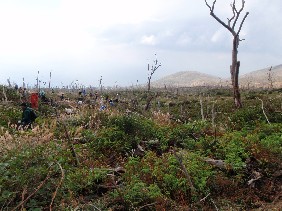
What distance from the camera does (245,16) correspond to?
66.0 feet

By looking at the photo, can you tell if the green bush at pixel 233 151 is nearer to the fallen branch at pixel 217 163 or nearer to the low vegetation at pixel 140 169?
the low vegetation at pixel 140 169

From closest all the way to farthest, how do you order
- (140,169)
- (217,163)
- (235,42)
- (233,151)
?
(140,169) < (217,163) < (233,151) < (235,42)

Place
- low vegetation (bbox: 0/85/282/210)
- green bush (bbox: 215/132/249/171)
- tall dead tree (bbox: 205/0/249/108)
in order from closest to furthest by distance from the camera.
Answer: low vegetation (bbox: 0/85/282/210) < green bush (bbox: 215/132/249/171) < tall dead tree (bbox: 205/0/249/108)

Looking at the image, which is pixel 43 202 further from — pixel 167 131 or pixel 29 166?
pixel 167 131

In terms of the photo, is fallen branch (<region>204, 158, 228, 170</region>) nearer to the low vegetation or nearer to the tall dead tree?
the low vegetation

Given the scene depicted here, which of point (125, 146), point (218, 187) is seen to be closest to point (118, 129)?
point (125, 146)

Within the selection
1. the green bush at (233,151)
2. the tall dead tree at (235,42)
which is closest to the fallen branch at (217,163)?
the green bush at (233,151)

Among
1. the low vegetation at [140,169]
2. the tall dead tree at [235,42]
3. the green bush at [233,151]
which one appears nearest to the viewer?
the low vegetation at [140,169]

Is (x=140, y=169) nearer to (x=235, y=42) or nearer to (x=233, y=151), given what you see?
(x=233, y=151)

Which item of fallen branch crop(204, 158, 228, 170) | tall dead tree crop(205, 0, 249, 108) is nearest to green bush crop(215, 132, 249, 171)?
fallen branch crop(204, 158, 228, 170)

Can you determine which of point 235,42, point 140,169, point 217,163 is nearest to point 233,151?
point 217,163

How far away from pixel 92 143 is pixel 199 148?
2838 millimetres

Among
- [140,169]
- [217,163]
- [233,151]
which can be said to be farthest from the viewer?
[233,151]

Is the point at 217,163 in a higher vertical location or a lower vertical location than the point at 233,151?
lower
